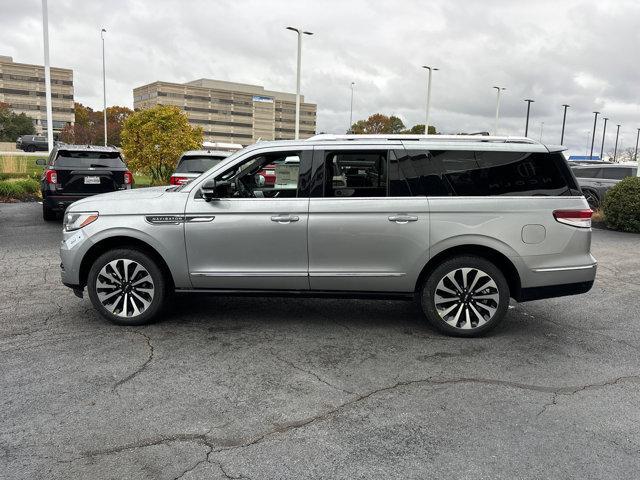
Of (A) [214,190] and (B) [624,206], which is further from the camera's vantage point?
(B) [624,206]

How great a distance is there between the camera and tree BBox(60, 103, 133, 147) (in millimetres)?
66375

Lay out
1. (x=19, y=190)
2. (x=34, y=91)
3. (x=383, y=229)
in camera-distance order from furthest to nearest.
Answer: (x=34, y=91) < (x=19, y=190) < (x=383, y=229)

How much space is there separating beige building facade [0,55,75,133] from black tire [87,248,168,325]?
121666 mm

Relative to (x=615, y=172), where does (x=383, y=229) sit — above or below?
below

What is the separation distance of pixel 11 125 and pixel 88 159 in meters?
79.1

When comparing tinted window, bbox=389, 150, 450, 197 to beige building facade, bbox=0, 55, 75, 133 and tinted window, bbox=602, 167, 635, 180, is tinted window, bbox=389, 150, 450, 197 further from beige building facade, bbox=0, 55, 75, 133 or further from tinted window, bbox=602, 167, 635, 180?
beige building facade, bbox=0, 55, 75, 133

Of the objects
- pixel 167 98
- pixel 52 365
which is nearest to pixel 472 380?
pixel 52 365

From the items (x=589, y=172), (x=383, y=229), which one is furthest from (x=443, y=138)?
(x=589, y=172)

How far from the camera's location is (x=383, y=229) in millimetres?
5090

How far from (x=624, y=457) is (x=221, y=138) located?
13938 centimetres

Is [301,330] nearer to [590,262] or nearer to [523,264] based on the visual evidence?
[523,264]

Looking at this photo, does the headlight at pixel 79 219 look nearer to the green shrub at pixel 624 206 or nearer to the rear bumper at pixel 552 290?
the rear bumper at pixel 552 290

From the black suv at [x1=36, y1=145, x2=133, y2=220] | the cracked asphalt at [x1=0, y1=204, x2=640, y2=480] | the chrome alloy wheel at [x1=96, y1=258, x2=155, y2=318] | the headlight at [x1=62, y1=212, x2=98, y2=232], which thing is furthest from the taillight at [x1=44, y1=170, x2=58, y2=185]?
the chrome alloy wheel at [x1=96, y1=258, x2=155, y2=318]

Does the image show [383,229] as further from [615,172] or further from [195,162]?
[615,172]
